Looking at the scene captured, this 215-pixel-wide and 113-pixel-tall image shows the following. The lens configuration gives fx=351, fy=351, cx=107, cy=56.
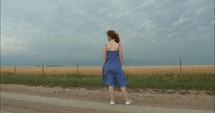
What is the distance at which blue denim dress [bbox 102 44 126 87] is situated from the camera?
9.16m

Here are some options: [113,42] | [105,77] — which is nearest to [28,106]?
[105,77]

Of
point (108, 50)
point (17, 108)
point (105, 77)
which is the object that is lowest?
point (17, 108)

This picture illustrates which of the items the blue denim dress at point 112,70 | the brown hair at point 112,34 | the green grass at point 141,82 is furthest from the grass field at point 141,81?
the brown hair at point 112,34

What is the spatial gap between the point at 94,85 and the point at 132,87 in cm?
212

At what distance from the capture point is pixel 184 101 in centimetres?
1067

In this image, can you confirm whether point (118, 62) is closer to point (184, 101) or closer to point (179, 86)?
point (184, 101)

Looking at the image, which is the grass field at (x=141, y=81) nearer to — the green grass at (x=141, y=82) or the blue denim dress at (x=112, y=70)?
the green grass at (x=141, y=82)

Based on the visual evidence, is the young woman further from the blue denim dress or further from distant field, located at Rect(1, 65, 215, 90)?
distant field, located at Rect(1, 65, 215, 90)

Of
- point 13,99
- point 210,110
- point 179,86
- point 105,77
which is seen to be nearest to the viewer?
point 210,110

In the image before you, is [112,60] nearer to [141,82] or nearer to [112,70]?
[112,70]

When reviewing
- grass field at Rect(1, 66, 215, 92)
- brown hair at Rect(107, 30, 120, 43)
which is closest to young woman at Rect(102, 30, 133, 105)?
brown hair at Rect(107, 30, 120, 43)

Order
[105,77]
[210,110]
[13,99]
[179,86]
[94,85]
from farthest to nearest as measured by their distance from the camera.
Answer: [94,85] → [179,86] → [13,99] → [105,77] → [210,110]

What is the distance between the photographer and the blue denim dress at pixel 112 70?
9156 mm

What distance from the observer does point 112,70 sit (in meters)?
9.20
